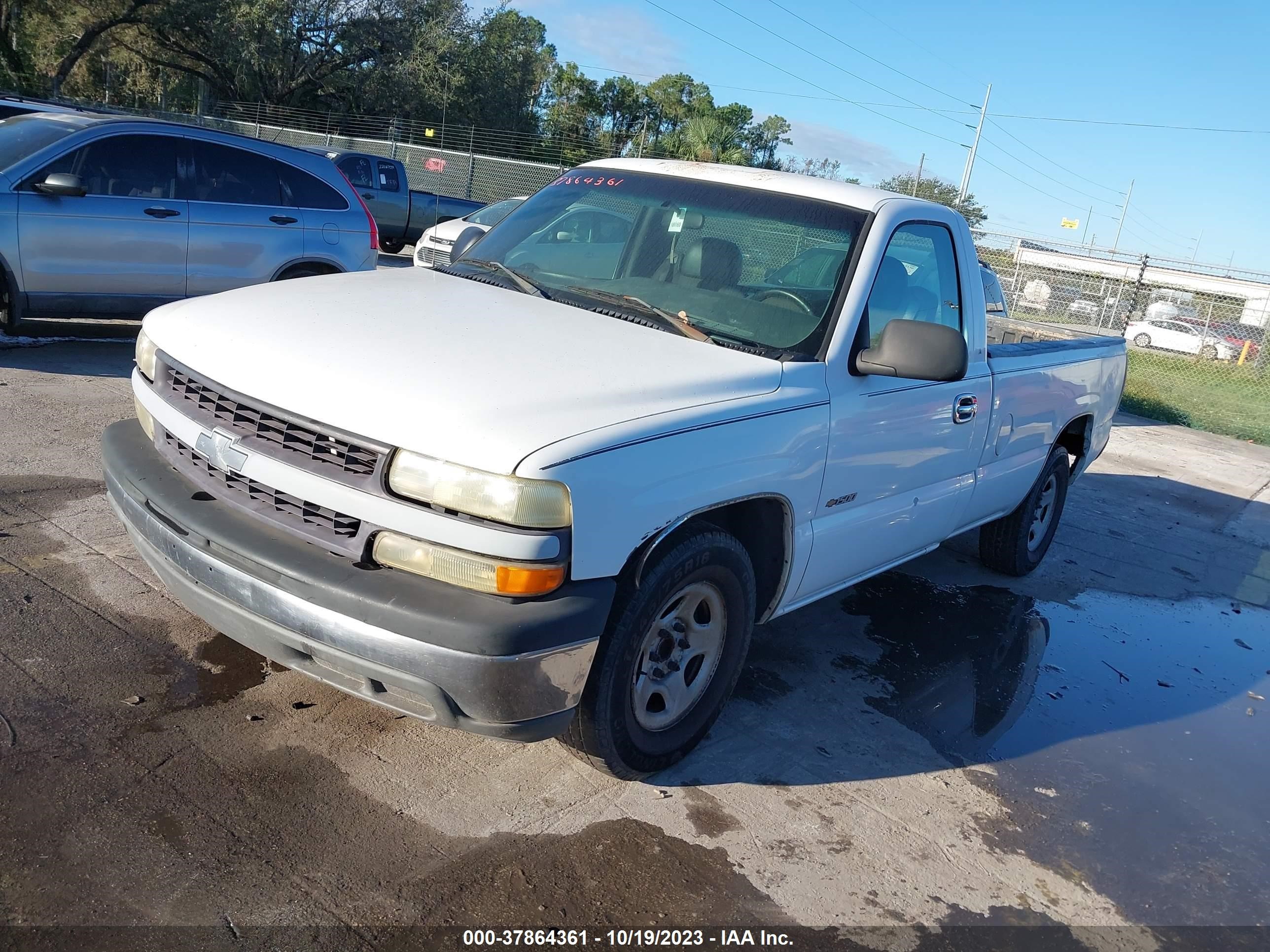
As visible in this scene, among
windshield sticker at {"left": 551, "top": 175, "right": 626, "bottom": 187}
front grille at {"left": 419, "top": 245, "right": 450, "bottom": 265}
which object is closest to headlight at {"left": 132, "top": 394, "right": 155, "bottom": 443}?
windshield sticker at {"left": 551, "top": 175, "right": 626, "bottom": 187}

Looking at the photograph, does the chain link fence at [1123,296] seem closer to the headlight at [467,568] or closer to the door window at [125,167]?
the door window at [125,167]

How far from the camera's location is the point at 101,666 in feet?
11.7

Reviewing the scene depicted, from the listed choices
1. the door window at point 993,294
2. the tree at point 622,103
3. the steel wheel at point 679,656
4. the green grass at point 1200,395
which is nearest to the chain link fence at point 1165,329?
the green grass at point 1200,395

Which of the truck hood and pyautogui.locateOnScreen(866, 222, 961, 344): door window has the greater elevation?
pyautogui.locateOnScreen(866, 222, 961, 344): door window

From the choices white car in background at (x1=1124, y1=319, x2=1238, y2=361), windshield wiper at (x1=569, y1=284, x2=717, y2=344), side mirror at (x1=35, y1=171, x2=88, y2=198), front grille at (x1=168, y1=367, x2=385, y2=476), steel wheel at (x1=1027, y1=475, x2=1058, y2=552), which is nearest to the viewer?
front grille at (x1=168, y1=367, x2=385, y2=476)

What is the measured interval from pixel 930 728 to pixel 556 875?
1.93 metres

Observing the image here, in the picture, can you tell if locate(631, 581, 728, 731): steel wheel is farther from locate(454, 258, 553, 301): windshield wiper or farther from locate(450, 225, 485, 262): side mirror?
locate(450, 225, 485, 262): side mirror

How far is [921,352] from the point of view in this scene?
11.7 feet

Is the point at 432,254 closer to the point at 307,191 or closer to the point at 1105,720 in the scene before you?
the point at 307,191

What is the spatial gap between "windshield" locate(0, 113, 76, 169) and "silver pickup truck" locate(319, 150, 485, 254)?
34.4ft

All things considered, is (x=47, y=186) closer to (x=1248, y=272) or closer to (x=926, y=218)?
(x=926, y=218)

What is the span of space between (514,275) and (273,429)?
1519mm

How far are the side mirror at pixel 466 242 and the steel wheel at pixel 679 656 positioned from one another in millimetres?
2052

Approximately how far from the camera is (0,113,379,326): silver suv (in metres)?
7.28
